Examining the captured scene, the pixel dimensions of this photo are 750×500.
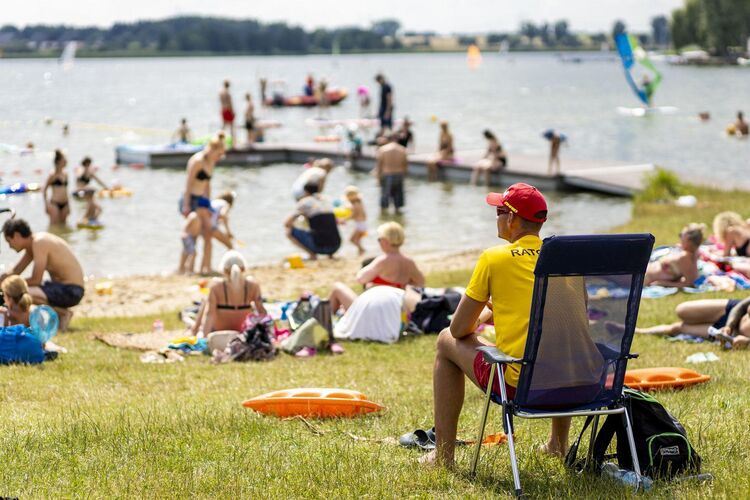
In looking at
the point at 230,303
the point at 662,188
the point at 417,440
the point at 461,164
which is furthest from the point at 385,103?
the point at 417,440

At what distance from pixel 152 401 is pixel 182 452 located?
161 centimetres

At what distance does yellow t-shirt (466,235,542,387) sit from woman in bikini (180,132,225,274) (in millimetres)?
9698

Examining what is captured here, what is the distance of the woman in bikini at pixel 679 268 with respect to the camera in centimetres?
1064

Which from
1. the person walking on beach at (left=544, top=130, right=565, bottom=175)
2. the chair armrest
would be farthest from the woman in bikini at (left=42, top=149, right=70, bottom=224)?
the chair armrest

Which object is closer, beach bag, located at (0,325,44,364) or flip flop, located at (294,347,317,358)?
beach bag, located at (0,325,44,364)

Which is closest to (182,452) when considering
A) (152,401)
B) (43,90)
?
(152,401)

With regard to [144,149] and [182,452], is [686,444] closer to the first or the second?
[182,452]

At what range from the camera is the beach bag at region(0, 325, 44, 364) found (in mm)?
7902

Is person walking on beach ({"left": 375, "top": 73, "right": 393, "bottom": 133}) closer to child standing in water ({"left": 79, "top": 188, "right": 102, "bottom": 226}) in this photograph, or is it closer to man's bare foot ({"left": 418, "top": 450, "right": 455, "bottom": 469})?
child standing in water ({"left": 79, "top": 188, "right": 102, "bottom": 226})

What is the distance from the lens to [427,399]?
6.68 meters

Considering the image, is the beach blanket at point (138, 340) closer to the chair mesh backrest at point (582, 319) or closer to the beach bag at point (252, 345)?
the beach bag at point (252, 345)

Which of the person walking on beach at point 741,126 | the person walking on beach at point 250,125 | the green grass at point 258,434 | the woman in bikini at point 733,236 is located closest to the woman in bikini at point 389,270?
the green grass at point 258,434

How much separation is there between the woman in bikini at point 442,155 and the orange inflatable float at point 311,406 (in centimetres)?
2002

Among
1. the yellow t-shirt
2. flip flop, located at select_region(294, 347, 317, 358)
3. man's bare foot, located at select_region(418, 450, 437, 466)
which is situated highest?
the yellow t-shirt
